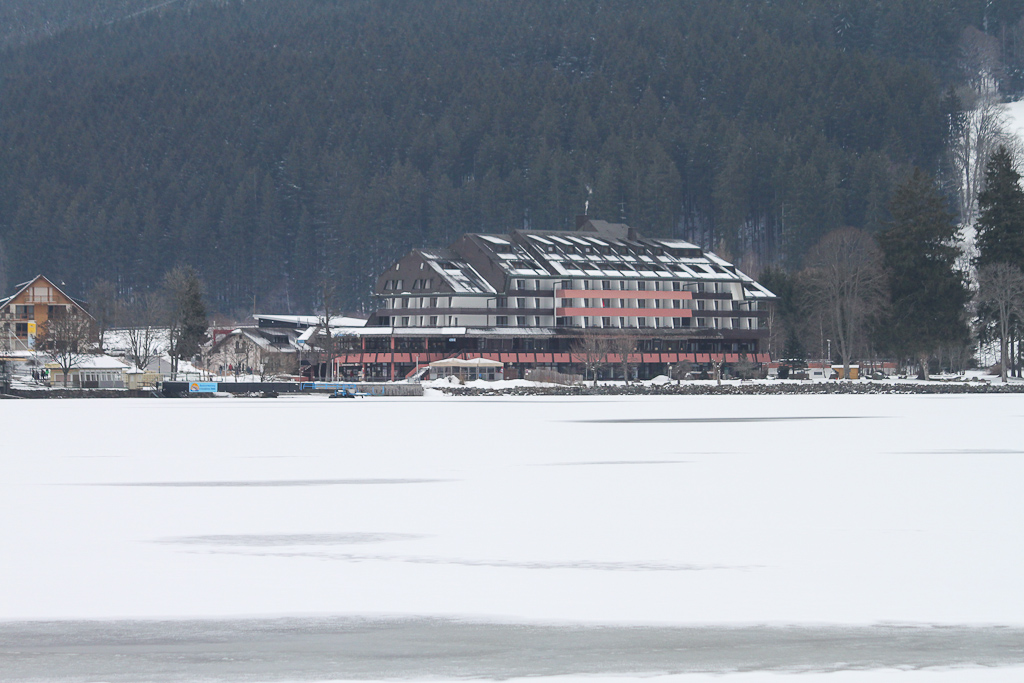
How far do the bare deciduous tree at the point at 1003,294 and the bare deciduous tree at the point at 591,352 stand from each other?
103 ft

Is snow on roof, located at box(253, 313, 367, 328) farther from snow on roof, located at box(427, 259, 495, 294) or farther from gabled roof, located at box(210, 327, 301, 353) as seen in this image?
snow on roof, located at box(427, 259, 495, 294)

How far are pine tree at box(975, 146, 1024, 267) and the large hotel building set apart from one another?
25718 mm

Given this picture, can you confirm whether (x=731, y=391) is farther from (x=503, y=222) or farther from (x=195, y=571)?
(x=503, y=222)

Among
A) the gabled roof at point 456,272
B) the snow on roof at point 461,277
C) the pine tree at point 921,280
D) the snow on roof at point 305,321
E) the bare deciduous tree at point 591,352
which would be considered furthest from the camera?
the snow on roof at point 305,321

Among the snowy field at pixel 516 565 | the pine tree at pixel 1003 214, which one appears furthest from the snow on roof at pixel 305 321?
the snowy field at pixel 516 565

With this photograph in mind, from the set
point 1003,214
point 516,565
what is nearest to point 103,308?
point 1003,214

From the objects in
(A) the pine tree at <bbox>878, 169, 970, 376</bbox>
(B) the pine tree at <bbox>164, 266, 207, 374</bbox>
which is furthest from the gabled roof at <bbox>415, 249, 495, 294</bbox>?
(A) the pine tree at <bbox>878, 169, 970, 376</bbox>

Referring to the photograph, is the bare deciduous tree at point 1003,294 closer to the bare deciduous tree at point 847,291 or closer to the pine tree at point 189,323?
the bare deciduous tree at point 847,291

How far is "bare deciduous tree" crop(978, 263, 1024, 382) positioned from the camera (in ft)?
304

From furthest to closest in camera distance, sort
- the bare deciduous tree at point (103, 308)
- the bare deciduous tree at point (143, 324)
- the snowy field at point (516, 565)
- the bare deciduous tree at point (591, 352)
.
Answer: the bare deciduous tree at point (103, 308) → the bare deciduous tree at point (143, 324) → the bare deciduous tree at point (591, 352) → the snowy field at point (516, 565)

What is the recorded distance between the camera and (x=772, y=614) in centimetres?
1377

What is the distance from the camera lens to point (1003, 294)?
306 ft

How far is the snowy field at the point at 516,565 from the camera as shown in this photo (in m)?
12.1

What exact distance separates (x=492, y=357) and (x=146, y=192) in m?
105
